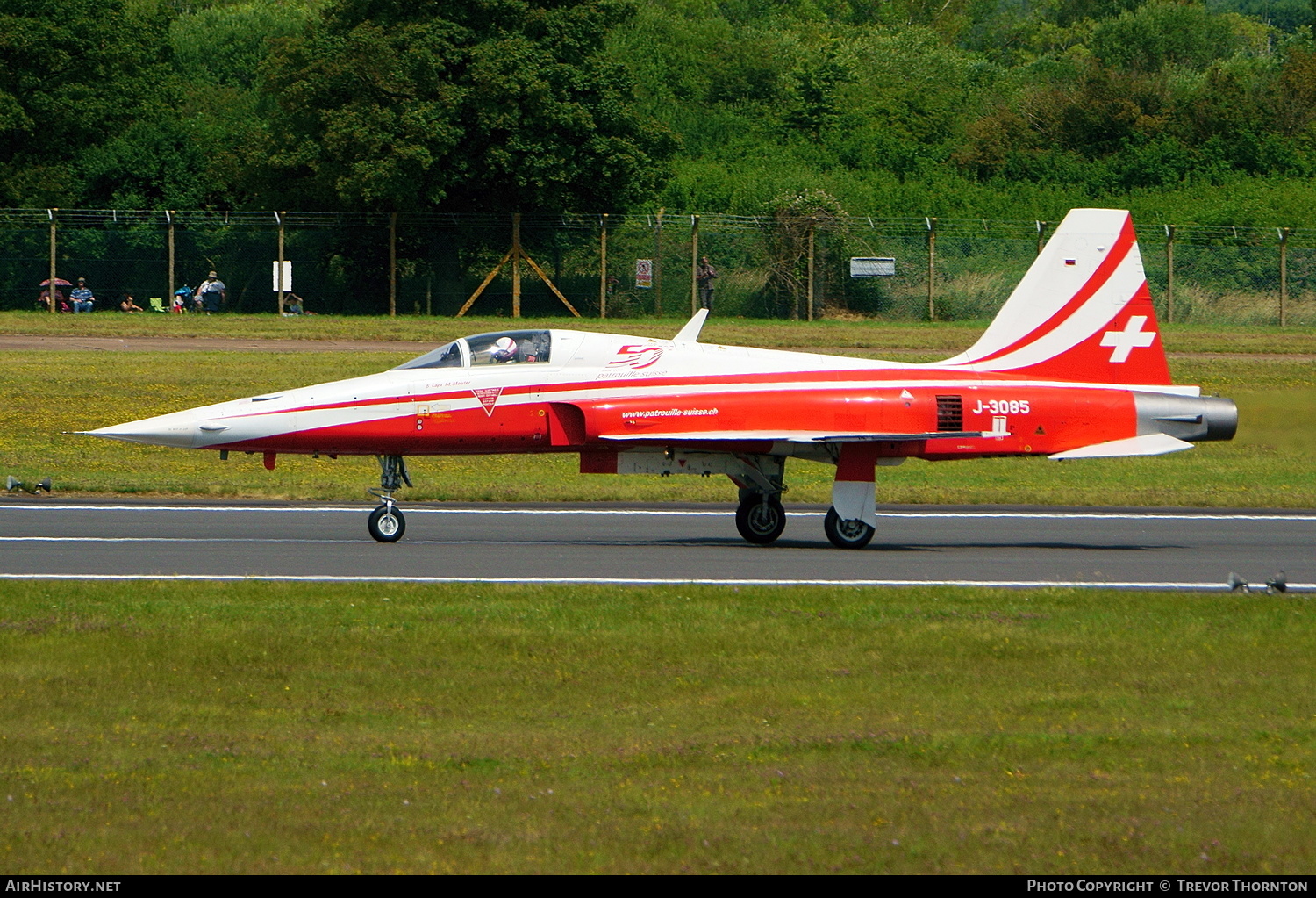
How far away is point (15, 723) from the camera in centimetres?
900

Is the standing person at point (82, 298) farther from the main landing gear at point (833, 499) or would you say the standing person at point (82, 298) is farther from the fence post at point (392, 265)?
the main landing gear at point (833, 499)

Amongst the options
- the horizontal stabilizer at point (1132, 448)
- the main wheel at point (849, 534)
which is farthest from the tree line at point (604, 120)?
the horizontal stabilizer at point (1132, 448)

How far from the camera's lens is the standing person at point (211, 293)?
4406 cm

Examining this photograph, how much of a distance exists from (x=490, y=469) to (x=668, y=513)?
536 centimetres

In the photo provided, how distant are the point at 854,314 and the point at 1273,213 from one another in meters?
16.2

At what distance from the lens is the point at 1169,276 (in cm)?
4400

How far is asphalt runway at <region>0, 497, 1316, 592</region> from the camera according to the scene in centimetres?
1509

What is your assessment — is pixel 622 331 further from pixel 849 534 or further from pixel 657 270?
pixel 849 534

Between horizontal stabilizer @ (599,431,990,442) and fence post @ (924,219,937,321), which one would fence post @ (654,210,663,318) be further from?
horizontal stabilizer @ (599,431,990,442)

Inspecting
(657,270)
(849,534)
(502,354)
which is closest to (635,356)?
(502,354)

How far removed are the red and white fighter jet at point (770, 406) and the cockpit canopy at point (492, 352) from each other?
0.02m

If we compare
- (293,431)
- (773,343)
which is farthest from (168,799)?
(773,343)

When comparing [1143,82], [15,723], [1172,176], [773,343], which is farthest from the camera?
[1143,82]
